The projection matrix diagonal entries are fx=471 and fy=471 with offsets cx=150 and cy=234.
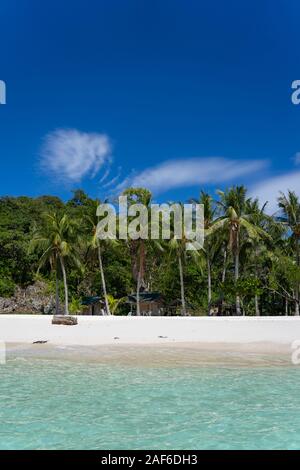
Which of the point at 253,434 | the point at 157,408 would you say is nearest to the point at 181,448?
the point at 253,434

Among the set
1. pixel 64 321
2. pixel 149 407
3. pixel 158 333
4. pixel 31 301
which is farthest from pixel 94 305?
pixel 149 407

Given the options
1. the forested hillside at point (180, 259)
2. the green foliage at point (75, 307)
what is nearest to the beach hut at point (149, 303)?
the forested hillside at point (180, 259)

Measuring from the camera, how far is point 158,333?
756 inches

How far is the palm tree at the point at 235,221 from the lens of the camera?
30656mm

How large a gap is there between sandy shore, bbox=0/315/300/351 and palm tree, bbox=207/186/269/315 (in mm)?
10337

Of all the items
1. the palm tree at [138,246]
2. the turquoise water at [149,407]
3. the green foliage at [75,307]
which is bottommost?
the turquoise water at [149,407]

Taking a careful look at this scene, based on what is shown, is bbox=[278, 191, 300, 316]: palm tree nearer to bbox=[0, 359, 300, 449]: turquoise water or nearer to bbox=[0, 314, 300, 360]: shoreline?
bbox=[0, 314, 300, 360]: shoreline

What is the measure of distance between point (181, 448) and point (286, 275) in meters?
29.2

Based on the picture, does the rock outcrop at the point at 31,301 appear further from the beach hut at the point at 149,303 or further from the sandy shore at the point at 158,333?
the sandy shore at the point at 158,333

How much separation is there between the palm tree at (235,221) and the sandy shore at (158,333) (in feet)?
33.9

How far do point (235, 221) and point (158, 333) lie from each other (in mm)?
13519

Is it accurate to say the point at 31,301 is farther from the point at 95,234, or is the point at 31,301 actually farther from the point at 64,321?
the point at 64,321

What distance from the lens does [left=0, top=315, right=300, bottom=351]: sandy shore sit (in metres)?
17.2

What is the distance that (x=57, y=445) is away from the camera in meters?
6.25
